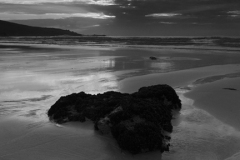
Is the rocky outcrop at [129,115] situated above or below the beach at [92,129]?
above

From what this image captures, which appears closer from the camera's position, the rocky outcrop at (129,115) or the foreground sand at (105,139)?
the foreground sand at (105,139)

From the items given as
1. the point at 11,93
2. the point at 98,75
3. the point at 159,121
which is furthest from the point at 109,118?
the point at 98,75

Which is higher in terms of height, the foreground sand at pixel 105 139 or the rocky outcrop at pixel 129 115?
the rocky outcrop at pixel 129 115

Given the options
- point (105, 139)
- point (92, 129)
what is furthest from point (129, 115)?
point (92, 129)

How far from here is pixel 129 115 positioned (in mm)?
3678

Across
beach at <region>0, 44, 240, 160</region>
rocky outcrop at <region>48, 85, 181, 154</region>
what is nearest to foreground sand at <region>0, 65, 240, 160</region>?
beach at <region>0, 44, 240, 160</region>

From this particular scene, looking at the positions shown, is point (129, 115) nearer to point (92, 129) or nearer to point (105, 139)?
point (105, 139)

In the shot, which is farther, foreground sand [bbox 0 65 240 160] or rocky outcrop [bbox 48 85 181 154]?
rocky outcrop [bbox 48 85 181 154]

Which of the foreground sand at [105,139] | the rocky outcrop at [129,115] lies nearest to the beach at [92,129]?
the foreground sand at [105,139]

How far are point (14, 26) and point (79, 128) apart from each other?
11363 cm

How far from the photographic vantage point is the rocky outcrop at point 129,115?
334 cm

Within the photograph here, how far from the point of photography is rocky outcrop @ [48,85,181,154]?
132 inches

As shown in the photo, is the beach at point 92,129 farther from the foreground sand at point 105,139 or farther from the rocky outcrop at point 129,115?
the rocky outcrop at point 129,115

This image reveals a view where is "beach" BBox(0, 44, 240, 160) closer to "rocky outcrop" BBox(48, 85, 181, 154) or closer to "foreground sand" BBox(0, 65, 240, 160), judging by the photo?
"foreground sand" BBox(0, 65, 240, 160)
